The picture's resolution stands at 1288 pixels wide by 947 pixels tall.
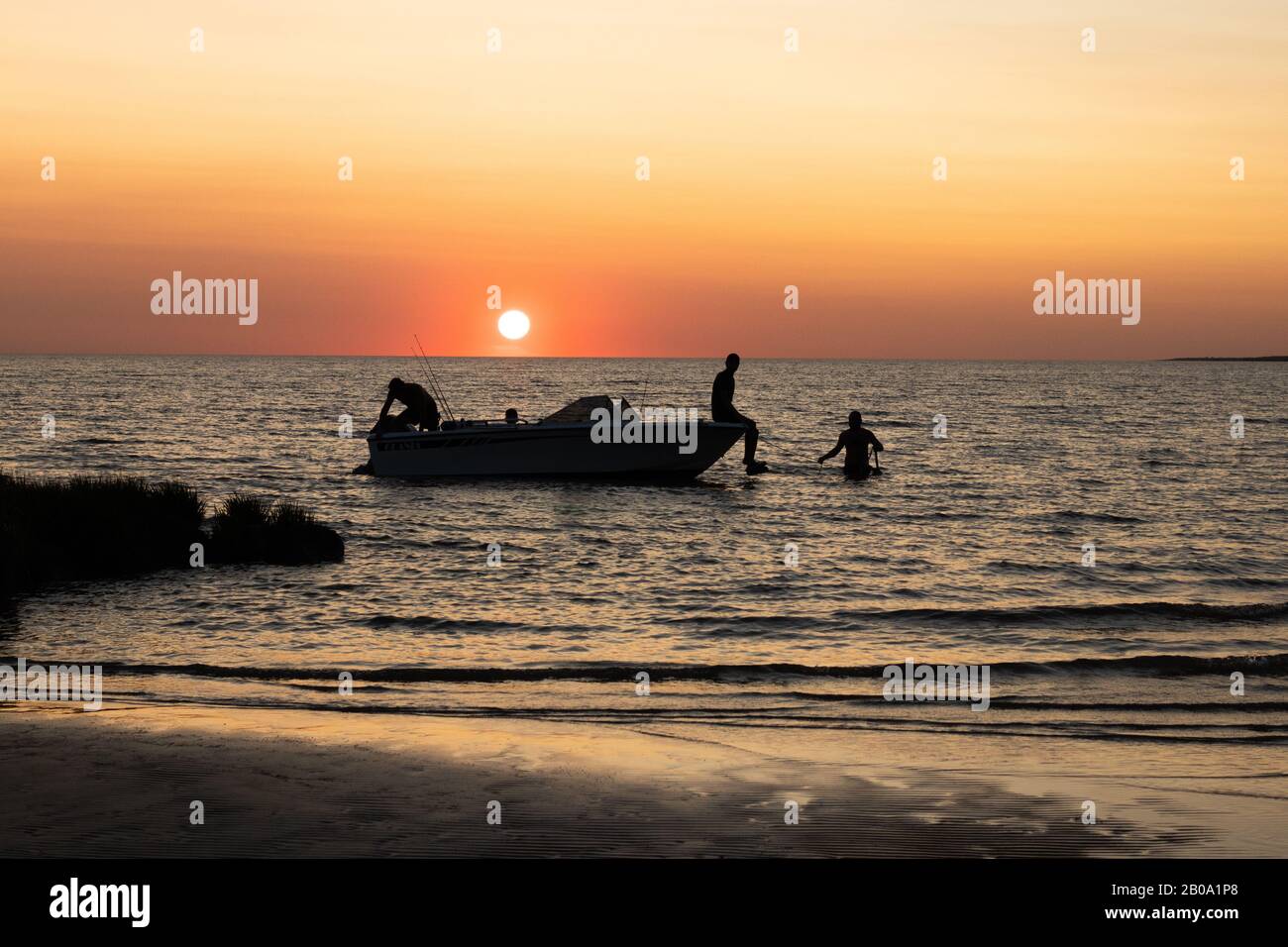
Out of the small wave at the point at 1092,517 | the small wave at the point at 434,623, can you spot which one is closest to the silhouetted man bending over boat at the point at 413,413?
the small wave at the point at 1092,517

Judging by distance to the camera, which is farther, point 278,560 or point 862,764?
point 278,560

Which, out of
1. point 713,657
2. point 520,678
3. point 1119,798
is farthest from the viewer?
point 713,657

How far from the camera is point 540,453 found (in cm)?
3122

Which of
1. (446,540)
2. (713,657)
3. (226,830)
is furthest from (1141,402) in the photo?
(226,830)

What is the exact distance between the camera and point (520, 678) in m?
11.9

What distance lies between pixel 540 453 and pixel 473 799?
80.0 feet

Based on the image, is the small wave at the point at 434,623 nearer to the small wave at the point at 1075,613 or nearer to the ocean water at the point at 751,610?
the ocean water at the point at 751,610

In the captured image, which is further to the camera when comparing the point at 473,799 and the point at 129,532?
the point at 129,532

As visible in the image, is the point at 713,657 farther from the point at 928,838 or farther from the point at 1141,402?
the point at 1141,402

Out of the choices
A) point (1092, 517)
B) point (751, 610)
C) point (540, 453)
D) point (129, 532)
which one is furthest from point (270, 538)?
point (1092, 517)

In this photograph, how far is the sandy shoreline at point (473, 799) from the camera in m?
6.18

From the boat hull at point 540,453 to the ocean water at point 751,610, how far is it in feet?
1.73

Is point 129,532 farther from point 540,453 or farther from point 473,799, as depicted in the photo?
point 540,453

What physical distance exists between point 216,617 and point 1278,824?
1186 cm
